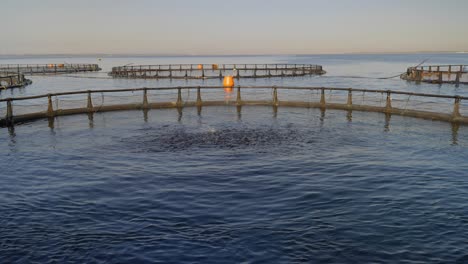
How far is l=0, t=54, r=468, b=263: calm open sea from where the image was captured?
781 cm

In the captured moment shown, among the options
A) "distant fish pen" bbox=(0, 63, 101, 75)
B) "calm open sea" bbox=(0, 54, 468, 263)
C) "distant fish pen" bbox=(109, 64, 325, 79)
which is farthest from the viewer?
"distant fish pen" bbox=(0, 63, 101, 75)

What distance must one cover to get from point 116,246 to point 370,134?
14.3 m

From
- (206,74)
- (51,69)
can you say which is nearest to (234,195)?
(206,74)

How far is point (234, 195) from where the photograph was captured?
10836 millimetres

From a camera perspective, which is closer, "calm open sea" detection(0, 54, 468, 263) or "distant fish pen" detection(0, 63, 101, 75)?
"calm open sea" detection(0, 54, 468, 263)

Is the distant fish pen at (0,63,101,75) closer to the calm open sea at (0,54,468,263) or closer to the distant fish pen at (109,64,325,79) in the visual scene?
the distant fish pen at (109,64,325,79)

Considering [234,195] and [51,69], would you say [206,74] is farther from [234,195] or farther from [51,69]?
[234,195]

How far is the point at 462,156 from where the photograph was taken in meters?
15.0

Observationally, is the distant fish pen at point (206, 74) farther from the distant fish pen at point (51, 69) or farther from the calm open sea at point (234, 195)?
the calm open sea at point (234, 195)

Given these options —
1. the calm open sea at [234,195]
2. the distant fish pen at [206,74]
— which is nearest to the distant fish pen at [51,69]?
the distant fish pen at [206,74]

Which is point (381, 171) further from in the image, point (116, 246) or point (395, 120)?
point (395, 120)

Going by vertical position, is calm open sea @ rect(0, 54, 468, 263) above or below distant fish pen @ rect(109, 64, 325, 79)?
below

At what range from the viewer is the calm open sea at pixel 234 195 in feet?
25.6

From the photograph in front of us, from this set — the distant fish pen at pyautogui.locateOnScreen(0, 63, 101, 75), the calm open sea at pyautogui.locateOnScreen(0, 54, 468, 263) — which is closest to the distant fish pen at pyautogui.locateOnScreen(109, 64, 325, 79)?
the distant fish pen at pyautogui.locateOnScreen(0, 63, 101, 75)
